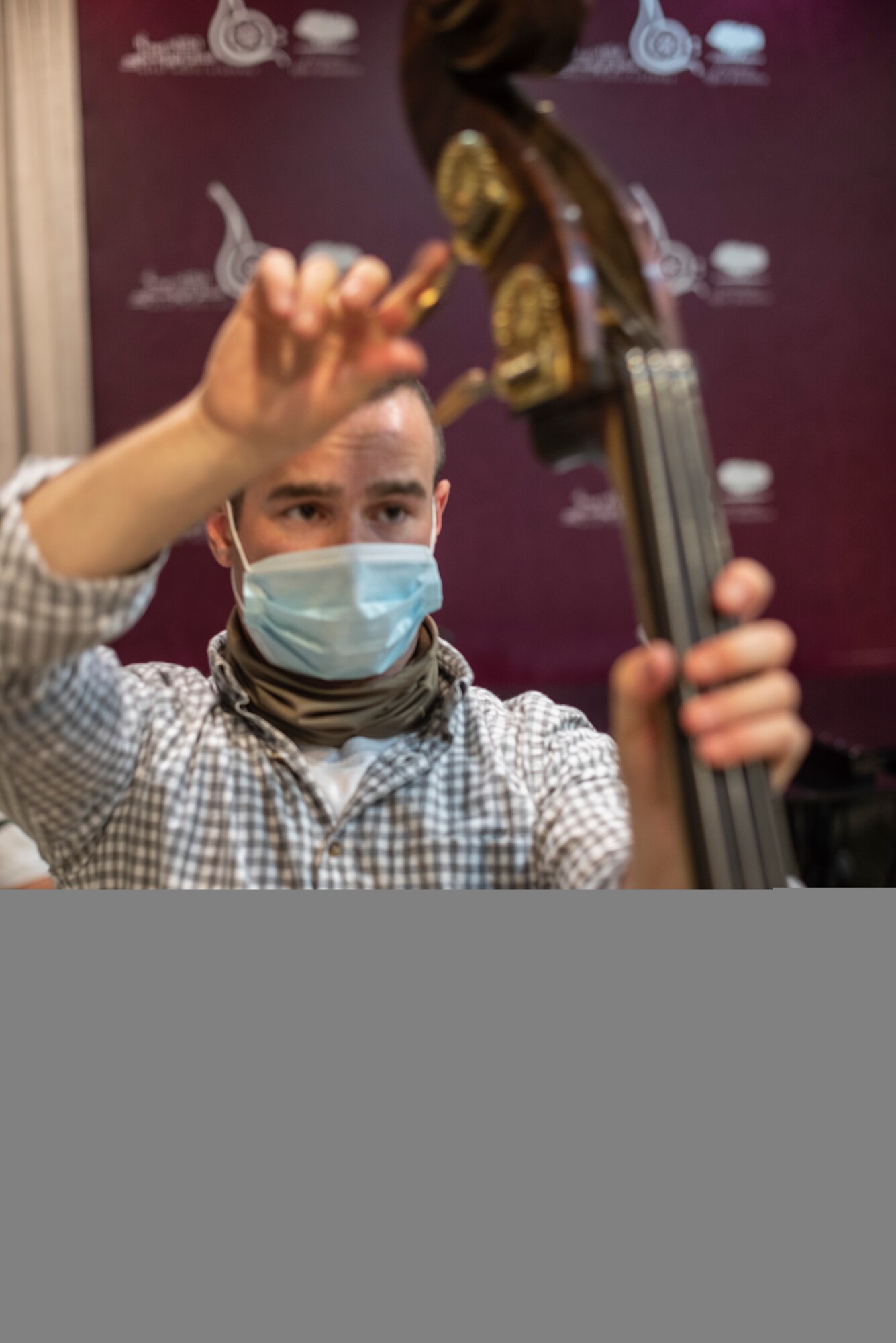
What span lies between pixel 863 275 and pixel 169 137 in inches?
37.3

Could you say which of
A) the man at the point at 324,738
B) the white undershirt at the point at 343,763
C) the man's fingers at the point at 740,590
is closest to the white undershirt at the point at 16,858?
the man at the point at 324,738

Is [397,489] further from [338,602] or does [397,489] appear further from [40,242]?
[40,242]

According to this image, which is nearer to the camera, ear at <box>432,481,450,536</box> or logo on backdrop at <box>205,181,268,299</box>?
Answer: ear at <box>432,481,450,536</box>

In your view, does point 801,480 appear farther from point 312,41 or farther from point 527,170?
point 527,170

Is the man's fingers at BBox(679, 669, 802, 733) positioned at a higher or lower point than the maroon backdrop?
lower

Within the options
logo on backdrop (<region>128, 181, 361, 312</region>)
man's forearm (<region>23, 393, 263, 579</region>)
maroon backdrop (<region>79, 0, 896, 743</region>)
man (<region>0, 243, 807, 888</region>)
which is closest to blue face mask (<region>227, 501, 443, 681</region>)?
man (<region>0, 243, 807, 888</region>)

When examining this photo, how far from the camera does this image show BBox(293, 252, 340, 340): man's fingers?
1.14 feet

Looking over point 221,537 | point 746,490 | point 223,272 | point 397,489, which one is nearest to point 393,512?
point 397,489

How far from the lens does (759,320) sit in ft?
4.77

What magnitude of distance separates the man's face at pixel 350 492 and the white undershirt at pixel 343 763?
14 centimetres

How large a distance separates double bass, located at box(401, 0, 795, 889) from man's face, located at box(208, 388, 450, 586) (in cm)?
28

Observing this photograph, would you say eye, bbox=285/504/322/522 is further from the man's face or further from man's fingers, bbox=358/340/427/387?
man's fingers, bbox=358/340/427/387

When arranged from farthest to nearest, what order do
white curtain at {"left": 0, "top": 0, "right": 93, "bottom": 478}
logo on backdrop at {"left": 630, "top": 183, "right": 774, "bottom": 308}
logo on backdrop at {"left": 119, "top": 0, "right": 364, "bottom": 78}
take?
logo on backdrop at {"left": 630, "top": 183, "right": 774, "bottom": 308} → logo on backdrop at {"left": 119, "top": 0, "right": 364, "bottom": 78} → white curtain at {"left": 0, "top": 0, "right": 93, "bottom": 478}

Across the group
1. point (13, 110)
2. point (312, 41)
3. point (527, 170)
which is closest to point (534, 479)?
point (312, 41)
